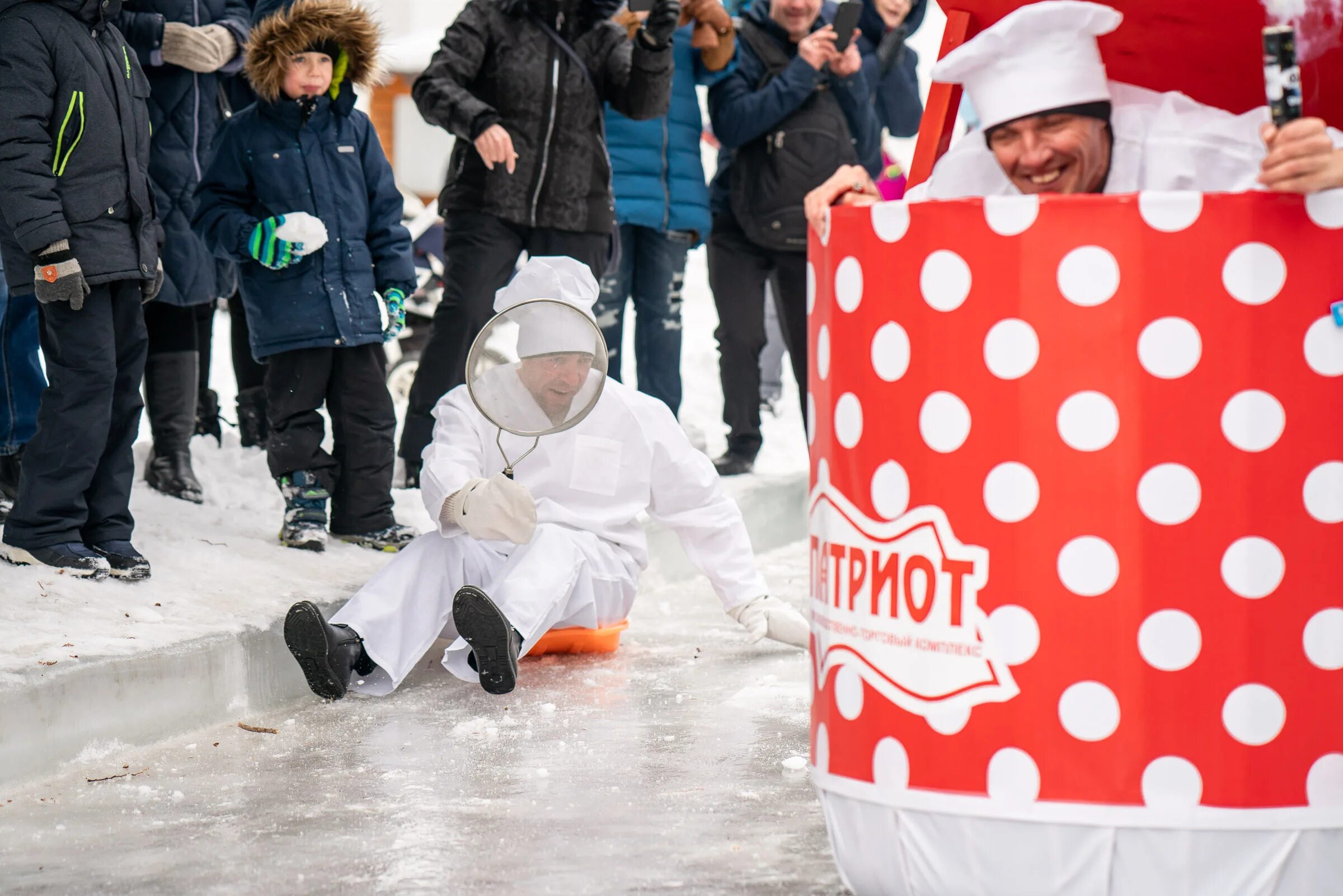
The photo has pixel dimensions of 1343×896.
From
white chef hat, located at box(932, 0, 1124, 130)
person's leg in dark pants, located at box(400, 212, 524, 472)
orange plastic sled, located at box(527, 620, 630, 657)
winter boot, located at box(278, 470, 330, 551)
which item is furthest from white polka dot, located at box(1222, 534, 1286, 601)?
person's leg in dark pants, located at box(400, 212, 524, 472)

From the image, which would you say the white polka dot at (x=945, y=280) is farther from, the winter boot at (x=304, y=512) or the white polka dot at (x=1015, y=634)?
the winter boot at (x=304, y=512)

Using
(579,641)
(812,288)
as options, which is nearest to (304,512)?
(579,641)

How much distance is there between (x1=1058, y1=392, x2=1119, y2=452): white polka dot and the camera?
207 centimetres

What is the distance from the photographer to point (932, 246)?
218cm

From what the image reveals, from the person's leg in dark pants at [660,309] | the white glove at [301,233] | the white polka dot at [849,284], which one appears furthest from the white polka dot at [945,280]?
the person's leg in dark pants at [660,309]

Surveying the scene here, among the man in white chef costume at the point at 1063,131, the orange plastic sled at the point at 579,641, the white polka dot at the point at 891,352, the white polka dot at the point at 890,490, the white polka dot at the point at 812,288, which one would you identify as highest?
→ the man in white chef costume at the point at 1063,131

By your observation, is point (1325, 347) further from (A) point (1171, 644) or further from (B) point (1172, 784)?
(B) point (1172, 784)

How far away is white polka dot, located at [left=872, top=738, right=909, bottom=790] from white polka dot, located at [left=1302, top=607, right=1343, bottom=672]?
0.52 metres

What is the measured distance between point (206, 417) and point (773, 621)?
2949 mm

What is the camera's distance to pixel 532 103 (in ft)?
18.5

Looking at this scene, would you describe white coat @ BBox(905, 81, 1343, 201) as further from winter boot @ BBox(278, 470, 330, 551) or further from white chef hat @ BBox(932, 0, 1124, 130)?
winter boot @ BBox(278, 470, 330, 551)

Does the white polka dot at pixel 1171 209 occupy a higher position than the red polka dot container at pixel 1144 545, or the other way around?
the white polka dot at pixel 1171 209

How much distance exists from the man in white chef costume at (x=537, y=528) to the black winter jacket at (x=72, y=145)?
96 centimetres

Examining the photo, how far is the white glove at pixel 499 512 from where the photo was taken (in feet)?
13.2
